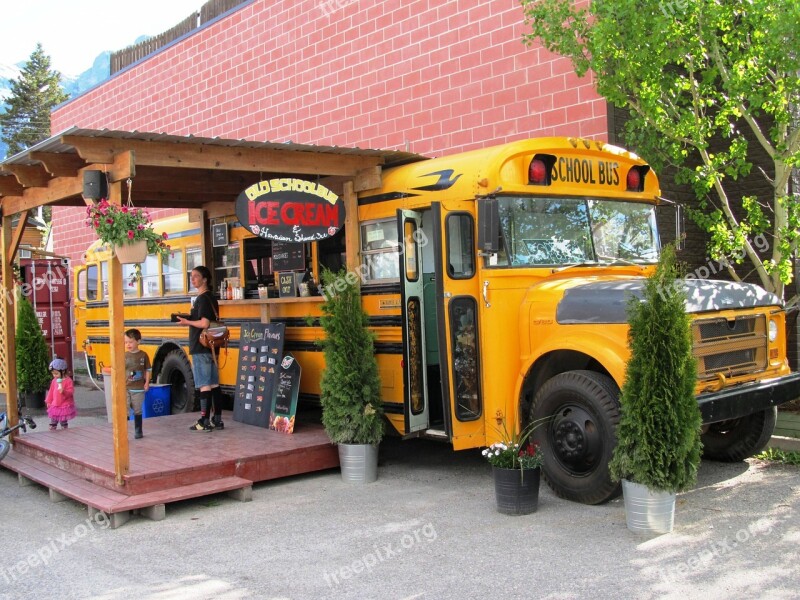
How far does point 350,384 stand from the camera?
7.02 meters

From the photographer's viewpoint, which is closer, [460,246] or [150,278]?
[460,246]

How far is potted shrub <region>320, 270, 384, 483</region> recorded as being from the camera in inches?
275

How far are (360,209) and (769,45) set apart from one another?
3925 mm

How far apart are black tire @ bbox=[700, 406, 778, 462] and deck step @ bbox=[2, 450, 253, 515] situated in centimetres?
408

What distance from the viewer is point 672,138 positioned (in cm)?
795

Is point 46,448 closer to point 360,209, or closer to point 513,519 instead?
point 360,209

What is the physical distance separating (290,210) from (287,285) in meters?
1.63

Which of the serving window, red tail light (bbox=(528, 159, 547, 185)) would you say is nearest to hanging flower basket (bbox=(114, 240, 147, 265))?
the serving window

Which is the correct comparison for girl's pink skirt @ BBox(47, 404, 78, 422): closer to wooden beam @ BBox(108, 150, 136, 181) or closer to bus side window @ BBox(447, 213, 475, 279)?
wooden beam @ BBox(108, 150, 136, 181)

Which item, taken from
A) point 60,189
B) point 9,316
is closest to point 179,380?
point 9,316

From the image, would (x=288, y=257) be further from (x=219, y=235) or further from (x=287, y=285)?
(x=219, y=235)

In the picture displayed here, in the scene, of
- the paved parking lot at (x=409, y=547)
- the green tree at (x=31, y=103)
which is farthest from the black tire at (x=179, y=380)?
the green tree at (x=31, y=103)

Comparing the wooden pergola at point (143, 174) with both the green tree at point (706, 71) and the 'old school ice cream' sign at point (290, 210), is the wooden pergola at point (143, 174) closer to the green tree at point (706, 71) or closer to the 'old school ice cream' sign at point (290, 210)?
the 'old school ice cream' sign at point (290, 210)

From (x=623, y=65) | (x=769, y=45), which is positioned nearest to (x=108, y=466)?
(x=623, y=65)
